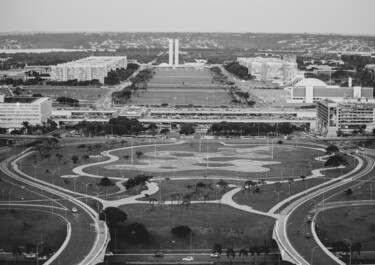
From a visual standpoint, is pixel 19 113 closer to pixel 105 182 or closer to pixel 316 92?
pixel 105 182

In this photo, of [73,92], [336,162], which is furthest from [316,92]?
[336,162]

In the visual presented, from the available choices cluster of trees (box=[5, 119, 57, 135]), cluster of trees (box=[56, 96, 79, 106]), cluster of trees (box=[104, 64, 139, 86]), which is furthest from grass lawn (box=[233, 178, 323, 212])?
cluster of trees (box=[104, 64, 139, 86])

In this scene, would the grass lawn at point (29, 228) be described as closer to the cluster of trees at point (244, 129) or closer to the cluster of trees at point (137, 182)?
the cluster of trees at point (137, 182)

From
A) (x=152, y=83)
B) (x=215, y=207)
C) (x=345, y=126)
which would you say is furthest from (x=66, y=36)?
(x=215, y=207)

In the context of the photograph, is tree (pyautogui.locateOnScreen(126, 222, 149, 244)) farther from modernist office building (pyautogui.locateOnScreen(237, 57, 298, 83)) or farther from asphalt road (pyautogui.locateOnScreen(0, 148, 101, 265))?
modernist office building (pyautogui.locateOnScreen(237, 57, 298, 83))

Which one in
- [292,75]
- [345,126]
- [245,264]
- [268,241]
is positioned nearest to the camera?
[245,264]

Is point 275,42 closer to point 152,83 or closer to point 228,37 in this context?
point 228,37

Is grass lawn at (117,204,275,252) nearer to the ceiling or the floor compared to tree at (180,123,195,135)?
nearer to the floor
